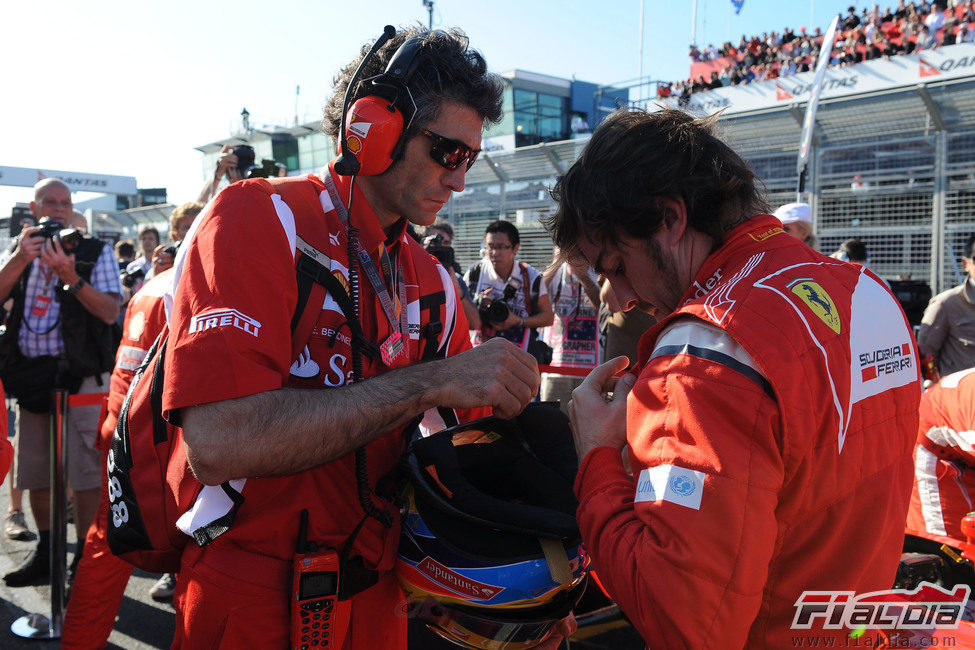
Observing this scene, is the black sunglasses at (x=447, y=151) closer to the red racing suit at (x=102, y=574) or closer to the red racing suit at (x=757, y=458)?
the red racing suit at (x=757, y=458)

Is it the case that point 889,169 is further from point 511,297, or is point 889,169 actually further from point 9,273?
point 9,273

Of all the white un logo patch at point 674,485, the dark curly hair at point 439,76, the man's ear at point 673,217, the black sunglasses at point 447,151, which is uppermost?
the dark curly hair at point 439,76

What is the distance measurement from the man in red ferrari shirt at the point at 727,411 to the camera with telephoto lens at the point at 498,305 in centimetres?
445

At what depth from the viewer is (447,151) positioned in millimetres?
1704

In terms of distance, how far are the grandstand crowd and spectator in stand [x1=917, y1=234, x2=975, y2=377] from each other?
44.5 feet

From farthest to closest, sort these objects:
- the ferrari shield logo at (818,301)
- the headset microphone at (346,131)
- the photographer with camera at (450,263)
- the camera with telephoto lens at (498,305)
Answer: the camera with telephoto lens at (498,305)
the photographer with camera at (450,263)
the headset microphone at (346,131)
the ferrari shield logo at (818,301)

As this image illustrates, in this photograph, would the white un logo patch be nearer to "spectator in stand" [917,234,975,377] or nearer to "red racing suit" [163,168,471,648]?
"red racing suit" [163,168,471,648]

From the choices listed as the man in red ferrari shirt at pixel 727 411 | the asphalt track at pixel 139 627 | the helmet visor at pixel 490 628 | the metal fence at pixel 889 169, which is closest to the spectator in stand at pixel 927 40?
the metal fence at pixel 889 169

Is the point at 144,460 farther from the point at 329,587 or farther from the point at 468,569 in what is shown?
the point at 468,569

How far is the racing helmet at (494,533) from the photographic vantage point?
4.20 feet

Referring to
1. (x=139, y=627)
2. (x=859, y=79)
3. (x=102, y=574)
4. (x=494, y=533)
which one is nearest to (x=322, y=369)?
(x=494, y=533)

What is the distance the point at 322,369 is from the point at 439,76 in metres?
0.77

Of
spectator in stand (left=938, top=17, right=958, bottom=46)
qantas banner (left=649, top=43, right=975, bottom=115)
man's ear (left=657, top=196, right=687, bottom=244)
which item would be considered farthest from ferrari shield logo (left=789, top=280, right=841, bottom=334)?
spectator in stand (left=938, top=17, right=958, bottom=46)

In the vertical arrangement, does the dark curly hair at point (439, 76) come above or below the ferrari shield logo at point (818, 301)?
above
